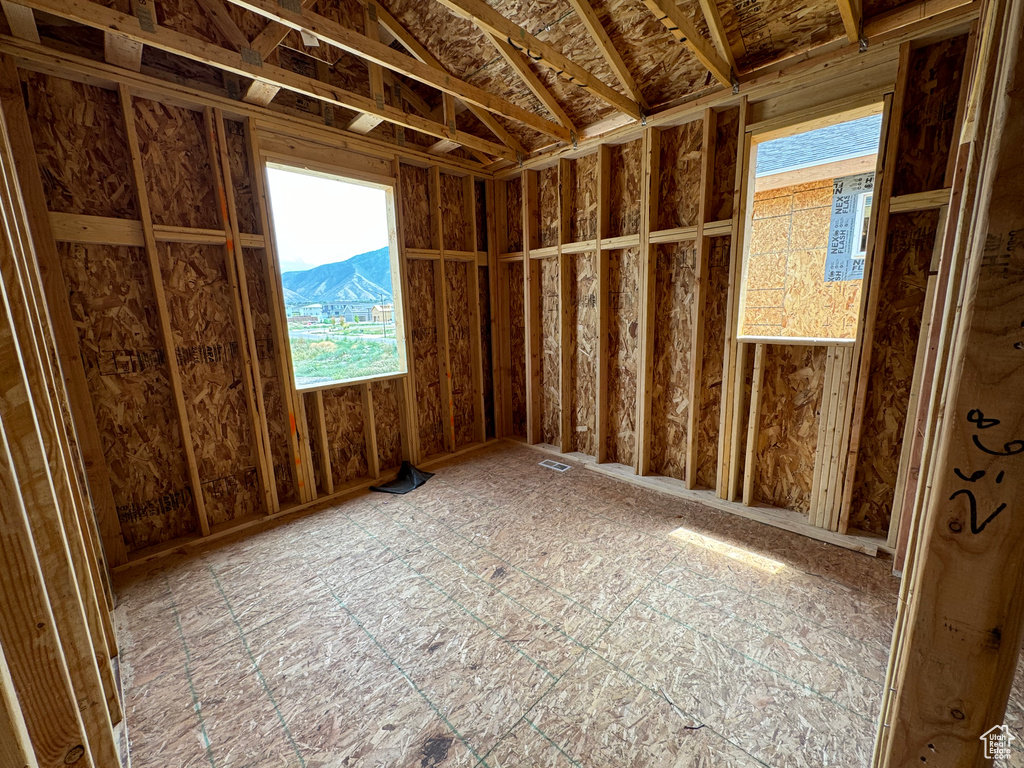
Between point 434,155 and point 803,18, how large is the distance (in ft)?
10.9

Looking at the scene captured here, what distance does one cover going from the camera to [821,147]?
4.71 metres

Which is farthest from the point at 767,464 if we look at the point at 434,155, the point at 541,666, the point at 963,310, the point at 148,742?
the point at 434,155

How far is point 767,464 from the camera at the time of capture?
11.2ft

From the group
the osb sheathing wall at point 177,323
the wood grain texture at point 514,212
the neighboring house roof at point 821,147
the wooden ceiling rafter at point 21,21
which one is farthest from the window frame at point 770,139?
the wooden ceiling rafter at point 21,21

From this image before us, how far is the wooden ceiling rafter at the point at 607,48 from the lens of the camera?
2830mm

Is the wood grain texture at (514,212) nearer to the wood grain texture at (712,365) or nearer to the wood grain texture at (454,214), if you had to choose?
the wood grain texture at (454,214)

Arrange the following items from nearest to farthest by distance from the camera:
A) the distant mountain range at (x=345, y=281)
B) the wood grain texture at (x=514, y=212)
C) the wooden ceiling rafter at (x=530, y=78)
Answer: the wooden ceiling rafter at (x=530, y=78) < the distant mountain range at (x=345, y=281) < the wood grain texture at (x=514, y=212)

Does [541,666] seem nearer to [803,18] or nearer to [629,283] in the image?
[629,283]

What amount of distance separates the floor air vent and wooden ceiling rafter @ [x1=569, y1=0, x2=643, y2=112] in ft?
11.9

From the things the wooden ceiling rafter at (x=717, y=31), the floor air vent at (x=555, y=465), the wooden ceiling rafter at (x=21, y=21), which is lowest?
the floor air vent at (x=555, y=465)

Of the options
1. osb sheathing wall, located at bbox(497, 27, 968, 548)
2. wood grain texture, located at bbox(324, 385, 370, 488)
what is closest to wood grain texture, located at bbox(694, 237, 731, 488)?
osb sheathing wall, located at bbox(497, 27, 968, 548)

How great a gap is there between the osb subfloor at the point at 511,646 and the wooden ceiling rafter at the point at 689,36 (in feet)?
11.5

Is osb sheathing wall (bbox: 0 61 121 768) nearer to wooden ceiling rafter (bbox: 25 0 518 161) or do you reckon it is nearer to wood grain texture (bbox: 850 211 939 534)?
wooden ceiling rafter (bbox: 25 0 518 161)

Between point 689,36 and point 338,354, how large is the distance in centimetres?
382
